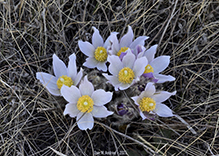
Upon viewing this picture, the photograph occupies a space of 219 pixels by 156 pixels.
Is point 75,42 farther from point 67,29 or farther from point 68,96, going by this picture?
point 68,96

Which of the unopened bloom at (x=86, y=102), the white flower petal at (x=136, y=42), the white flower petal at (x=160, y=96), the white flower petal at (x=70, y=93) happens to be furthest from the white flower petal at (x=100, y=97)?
the white flower petal at (x=136, y=42)

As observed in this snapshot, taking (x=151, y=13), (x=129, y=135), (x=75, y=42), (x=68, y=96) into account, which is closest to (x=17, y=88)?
(x=68, y=96)

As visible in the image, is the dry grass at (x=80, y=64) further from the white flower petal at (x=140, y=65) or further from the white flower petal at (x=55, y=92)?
the white flower petal at (x=140, y=65)

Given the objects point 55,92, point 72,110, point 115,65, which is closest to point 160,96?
point 115,65

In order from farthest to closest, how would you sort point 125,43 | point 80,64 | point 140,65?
point 80,64 < point 125,43 < point 140,65

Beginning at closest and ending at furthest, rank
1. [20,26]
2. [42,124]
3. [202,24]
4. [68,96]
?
1. [68,96]
2. [42,124]
3. [20,26]
4. [202,24]

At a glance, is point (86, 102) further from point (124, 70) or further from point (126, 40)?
point (126, 40)
